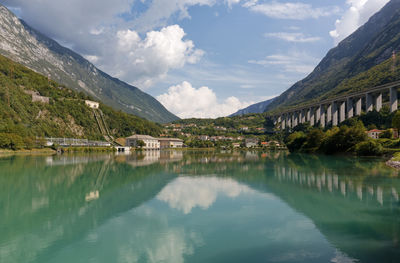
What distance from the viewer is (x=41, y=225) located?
1056 centimetres

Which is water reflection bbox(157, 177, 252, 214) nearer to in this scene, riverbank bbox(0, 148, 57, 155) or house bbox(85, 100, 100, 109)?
riverbank bbox(0, 148, 57, 155)

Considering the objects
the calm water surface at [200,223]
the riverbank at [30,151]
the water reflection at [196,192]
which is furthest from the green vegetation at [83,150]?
the water reflection at [196,192]

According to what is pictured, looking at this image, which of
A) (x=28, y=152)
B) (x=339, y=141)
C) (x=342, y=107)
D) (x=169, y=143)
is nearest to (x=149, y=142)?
(x=169, y=143)

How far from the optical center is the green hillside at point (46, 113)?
76.7 m

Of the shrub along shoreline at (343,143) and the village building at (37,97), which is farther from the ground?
the village building at (37,97)

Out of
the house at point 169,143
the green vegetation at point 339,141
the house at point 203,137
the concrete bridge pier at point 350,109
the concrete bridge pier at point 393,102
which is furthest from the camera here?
the house at point 203,137

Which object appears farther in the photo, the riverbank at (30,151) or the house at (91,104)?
the house at (91,104)

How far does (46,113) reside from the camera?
9288 centimetres

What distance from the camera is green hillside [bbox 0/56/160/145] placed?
3019 inches

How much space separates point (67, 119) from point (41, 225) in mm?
95022

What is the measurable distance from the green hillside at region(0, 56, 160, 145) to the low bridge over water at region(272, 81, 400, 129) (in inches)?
2395

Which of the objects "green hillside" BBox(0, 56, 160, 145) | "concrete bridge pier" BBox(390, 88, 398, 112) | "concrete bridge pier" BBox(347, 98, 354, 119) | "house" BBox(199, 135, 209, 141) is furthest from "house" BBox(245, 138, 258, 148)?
"concrete bridge pier" BBox(390, 88, 398, 112)

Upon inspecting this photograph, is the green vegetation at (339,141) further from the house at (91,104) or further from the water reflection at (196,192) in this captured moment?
the house at (91,104)

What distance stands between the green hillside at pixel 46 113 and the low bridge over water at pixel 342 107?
200 feet
